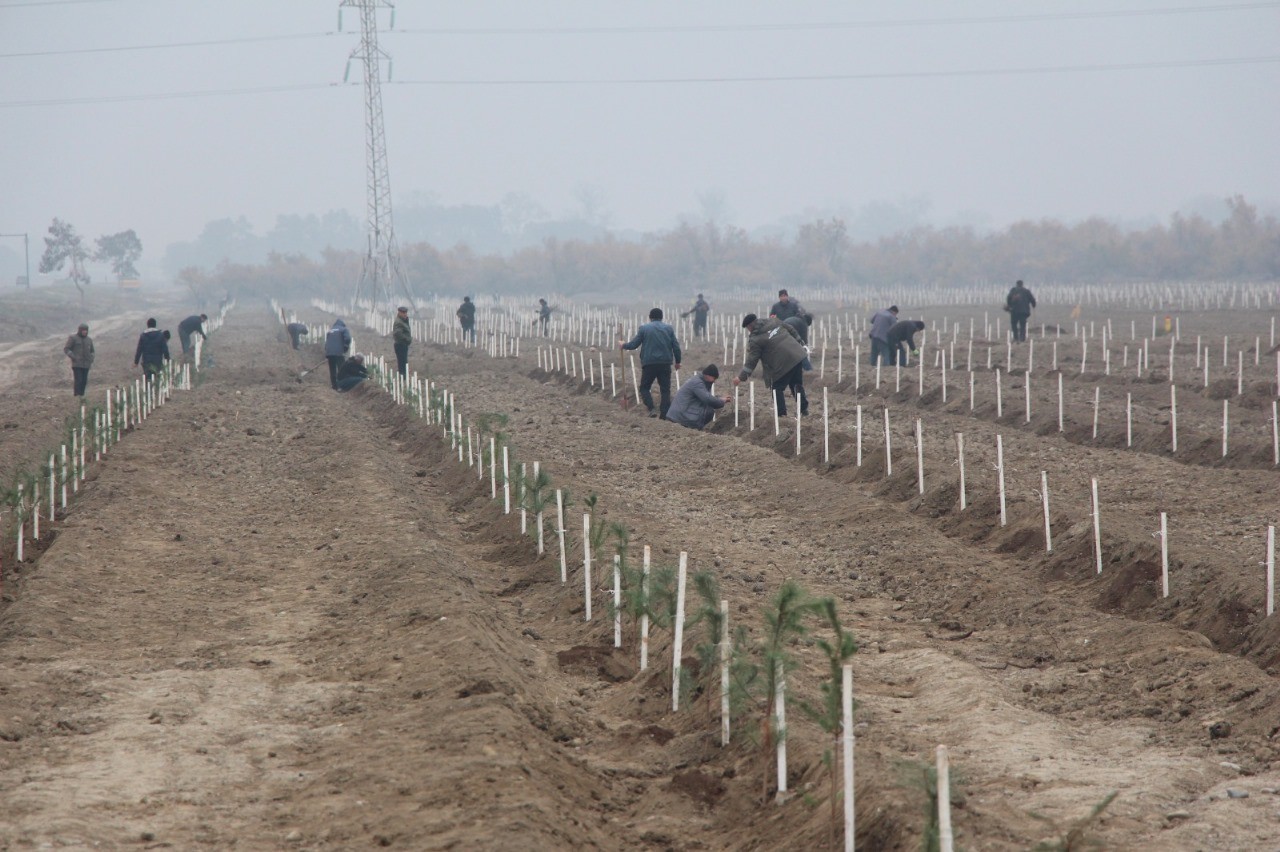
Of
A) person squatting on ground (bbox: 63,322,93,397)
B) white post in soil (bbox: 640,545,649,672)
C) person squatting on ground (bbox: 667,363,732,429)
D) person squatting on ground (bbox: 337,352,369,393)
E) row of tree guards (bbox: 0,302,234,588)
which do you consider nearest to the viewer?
white post in soil (bbox: 640,545,649,672)

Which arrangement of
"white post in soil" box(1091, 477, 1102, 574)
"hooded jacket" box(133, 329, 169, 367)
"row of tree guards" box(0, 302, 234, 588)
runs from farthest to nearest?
"hooded jacket" box(133, 329, 169, 367), "row of tree guards" box(0, 302, 234, 588), "white post in soil" box(1091, 477, 1102, 574)

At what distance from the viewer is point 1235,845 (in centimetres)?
463

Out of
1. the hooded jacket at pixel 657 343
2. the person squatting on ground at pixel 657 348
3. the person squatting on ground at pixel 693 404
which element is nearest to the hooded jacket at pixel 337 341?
the person squatting on ground at pixel 657 348

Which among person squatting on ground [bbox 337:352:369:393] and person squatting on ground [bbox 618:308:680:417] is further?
person squatting on ground [bbox 337:352:369:393]

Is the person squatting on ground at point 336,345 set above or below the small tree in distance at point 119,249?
below

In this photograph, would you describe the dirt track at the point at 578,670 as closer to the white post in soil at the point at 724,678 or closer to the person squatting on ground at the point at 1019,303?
the white post in soil at the point at 724,678

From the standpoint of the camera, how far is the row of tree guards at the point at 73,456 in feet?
34.6

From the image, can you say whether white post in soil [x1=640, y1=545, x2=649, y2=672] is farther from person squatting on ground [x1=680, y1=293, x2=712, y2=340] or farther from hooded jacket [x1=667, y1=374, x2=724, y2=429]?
person squatting on ground [x1=680, y1=293, x2=712, y2=340]

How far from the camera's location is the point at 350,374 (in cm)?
2548

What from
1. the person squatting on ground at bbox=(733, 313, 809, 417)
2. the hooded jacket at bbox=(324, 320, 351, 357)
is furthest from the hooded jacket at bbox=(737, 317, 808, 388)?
the hooded jacket at bbox=(324, 320, 351, 357)

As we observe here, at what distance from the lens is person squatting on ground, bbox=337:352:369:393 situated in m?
25.3

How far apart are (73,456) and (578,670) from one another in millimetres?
8082

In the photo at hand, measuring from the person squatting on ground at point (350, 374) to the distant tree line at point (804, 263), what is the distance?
238 ft

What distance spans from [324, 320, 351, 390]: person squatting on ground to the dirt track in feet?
33.3
